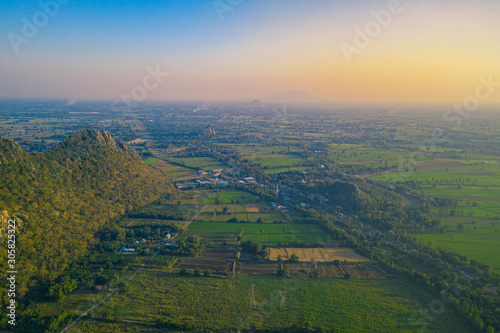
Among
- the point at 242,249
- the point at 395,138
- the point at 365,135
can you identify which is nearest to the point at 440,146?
the point at 395,138

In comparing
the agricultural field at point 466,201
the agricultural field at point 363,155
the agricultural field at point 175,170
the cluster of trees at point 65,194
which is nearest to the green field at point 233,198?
the cluster of trees at point 65,194

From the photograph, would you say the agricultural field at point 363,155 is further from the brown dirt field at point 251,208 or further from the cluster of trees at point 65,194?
the cluster of trees at point 65,194

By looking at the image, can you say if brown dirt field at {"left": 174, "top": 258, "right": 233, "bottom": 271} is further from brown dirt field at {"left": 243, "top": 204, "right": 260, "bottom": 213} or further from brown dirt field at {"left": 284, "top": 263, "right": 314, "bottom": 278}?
brown dirt field at {"left": 243, "top": 204, "right": 260, "bottom": 213}

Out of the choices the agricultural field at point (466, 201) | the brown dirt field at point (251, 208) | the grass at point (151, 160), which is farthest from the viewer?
the grass at point (151, 160)

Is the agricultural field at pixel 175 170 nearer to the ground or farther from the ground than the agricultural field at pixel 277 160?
nearer to the ground

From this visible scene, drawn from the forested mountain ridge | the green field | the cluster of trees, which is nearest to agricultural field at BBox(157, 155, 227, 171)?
the green field

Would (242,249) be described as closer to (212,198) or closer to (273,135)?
(212,198)

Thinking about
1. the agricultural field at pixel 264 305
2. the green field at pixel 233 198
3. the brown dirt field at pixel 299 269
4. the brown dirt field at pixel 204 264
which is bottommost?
the agricultural field at pixel 264 305
